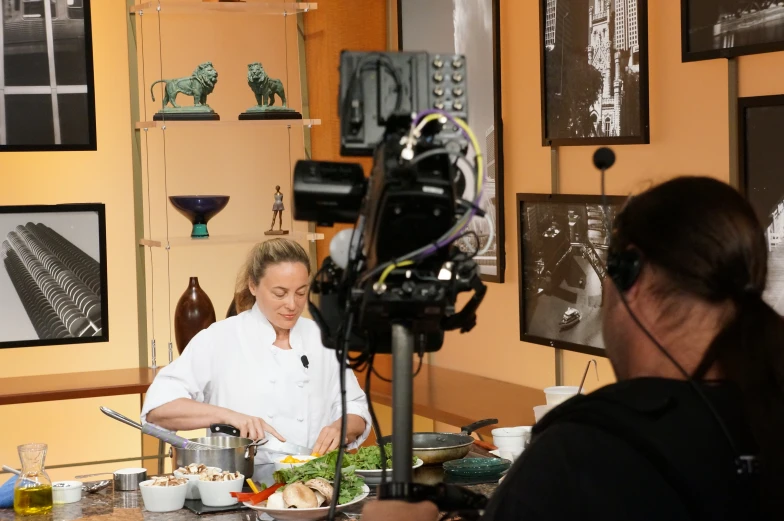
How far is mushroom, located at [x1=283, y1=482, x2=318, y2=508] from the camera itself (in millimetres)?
2285

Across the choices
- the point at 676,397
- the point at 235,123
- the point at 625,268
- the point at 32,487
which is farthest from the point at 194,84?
the point at 676,397

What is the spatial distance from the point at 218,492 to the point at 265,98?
2.34m

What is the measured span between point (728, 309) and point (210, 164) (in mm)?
3650

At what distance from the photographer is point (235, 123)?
4.41 m

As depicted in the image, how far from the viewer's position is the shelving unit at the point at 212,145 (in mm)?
4465

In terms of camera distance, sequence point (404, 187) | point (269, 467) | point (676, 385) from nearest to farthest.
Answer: point (404, 187) → point (676, 385) → point (269, 467)

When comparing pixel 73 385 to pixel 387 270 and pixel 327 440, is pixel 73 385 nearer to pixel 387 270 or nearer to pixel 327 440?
pixel 327 440

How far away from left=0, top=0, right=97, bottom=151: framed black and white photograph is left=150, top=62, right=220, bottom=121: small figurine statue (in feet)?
1.15

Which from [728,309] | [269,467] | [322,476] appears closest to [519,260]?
[269,467]

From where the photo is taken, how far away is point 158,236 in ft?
15.0

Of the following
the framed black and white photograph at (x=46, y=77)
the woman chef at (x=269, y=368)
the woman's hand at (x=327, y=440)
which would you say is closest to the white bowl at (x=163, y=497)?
the woman's hand at (x=327, y=440)

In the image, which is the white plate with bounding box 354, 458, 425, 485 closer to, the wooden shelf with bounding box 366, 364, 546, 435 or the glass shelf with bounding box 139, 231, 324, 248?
the wooden shelf with bounding box 366, 364, 546, 435

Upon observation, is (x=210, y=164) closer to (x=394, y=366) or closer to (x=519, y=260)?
(x=519, y=260)

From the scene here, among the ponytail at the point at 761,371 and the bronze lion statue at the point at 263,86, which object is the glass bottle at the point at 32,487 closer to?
the ponytail at the point at 761,371
